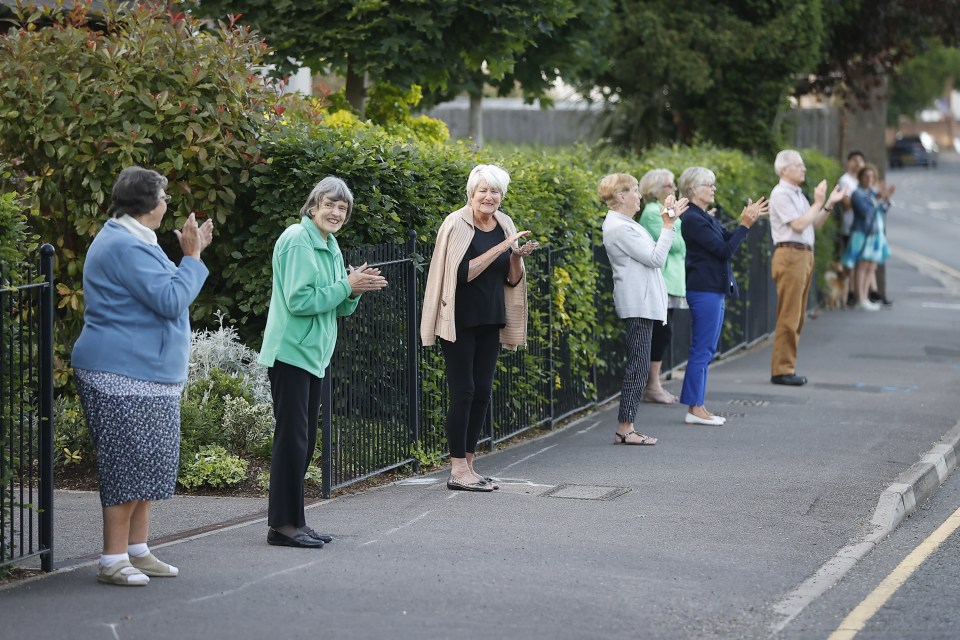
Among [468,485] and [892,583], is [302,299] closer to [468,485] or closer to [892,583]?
[468,485]

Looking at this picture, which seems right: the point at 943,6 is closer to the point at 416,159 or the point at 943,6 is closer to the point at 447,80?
the point at 447,80

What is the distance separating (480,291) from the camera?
846cm

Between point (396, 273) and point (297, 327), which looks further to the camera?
point (396, 273)

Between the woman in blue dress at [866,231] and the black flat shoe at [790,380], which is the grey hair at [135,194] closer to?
the black flat shoe at [790,380]

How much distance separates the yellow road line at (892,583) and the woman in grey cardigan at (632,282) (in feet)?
8.29

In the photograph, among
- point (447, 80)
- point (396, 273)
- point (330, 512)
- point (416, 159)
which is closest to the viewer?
point (330, 512)

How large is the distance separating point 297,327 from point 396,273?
7.00 ft

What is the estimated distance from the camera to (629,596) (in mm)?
6480

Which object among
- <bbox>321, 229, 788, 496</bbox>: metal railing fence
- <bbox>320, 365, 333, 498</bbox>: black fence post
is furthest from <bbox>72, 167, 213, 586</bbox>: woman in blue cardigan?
<bbox>321, 229, 788, 496</bbox>: metal railing fence

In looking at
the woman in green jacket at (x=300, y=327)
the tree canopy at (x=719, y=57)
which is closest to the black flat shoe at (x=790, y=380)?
the tree canopy at (x=719, y=57)

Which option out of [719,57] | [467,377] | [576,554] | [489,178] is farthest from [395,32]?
[576,554]

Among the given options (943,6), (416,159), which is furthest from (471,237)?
(943,6)

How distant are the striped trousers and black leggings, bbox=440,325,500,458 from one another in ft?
6.52

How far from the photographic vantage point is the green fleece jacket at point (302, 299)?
7.02 metres
